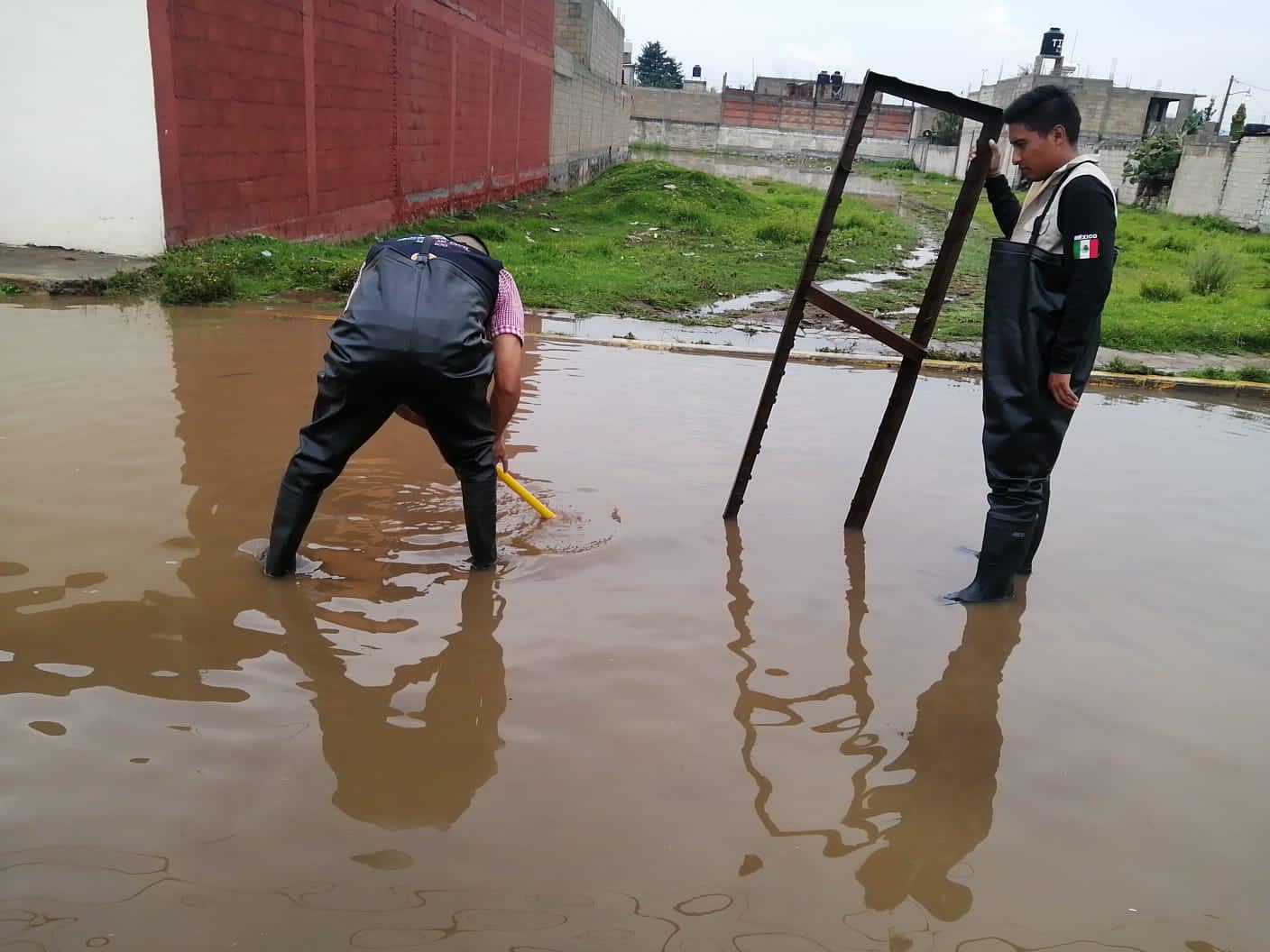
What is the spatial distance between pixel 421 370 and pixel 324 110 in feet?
31.7

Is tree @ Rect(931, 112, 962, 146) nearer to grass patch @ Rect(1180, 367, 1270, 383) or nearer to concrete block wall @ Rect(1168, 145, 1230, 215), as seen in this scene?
concrete block wall @ Rect(1168, 145, 1230, 215)

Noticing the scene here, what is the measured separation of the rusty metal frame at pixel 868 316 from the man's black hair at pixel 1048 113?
0.37 feet

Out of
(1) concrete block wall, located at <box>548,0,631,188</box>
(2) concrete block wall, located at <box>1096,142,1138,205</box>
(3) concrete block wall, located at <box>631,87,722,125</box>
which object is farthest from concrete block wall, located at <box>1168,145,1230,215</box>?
(3) concrete block wall, located at <box>631,87,722,125</box>

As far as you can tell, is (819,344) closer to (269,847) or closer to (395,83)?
(269,847)

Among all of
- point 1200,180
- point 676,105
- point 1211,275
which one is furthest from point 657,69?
point 1211,275

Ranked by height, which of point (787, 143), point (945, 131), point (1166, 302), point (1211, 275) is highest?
point (945, 131)

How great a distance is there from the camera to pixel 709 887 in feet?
6.32

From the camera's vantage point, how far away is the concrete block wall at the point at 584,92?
2559 cm

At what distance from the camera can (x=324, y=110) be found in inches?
445

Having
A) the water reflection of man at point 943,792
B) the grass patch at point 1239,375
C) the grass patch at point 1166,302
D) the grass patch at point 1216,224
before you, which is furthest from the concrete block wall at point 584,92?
the water reflection of man at point 943,792

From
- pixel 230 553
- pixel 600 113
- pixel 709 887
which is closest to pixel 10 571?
pixel 230 553

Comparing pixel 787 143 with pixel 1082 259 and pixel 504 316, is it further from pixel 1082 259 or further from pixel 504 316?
pixel 504 316

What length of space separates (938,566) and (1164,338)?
5910 millimetres

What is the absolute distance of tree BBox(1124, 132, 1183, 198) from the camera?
25.9m
